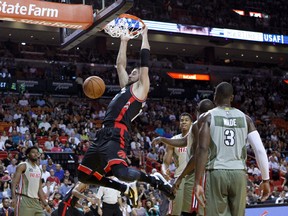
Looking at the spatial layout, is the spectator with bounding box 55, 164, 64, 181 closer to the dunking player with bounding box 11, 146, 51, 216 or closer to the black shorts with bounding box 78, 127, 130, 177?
the dunking player with bounding box 11, 146, 51, 216

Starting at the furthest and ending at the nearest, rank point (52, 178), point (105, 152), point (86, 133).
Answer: point (86, 133) → point (52, 178) → point (105, 152)

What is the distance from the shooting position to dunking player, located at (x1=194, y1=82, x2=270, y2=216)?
5293 mm

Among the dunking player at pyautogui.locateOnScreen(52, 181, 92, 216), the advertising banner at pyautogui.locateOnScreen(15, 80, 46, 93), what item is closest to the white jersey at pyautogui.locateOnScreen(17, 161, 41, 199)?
the dunking player at pyautogui.locateOnScreen(52, 181, 92, 216)

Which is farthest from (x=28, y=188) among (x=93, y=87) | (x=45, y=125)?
(x=45, y=125)

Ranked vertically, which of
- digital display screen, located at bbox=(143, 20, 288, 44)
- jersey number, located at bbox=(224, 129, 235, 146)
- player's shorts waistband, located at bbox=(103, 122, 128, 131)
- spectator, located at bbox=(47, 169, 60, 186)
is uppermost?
digital display screen, located at bbox=(143, 20, 288, 44)

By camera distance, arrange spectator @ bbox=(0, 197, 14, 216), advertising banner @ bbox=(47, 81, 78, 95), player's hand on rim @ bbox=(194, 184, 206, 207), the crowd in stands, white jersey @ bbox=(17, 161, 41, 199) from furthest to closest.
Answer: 1. advertising banner @ bbox=(47, 81, 78, 95)
2. the crowd in stands
3. spectator @ bbox=(0, 197, 14, 216)
4. white jersey @ bbox=(17, 161, 41, 199)
5. player's hand on rim @ bbox=(194, 184, 206, 207)

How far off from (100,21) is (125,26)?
26.2 inches

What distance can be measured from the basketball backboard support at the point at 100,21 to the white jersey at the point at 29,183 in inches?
110

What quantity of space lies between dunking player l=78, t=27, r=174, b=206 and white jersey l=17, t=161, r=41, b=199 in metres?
2.56

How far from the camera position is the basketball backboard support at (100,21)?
9.39 meters

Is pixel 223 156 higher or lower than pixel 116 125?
lower

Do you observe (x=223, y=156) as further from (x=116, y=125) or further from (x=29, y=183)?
(x=29, y=183)

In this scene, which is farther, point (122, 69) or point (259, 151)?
point (122, 69)

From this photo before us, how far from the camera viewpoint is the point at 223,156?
17.7 ft
